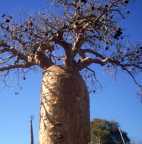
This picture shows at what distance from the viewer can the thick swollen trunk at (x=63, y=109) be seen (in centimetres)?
794

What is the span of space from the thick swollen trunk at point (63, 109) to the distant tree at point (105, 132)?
2135 cm

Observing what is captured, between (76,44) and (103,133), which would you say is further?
(103,133)

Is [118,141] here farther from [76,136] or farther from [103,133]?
[76,136]

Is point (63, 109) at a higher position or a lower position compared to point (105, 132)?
higher

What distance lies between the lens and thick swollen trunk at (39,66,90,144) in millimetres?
7941

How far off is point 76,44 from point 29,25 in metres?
1.01

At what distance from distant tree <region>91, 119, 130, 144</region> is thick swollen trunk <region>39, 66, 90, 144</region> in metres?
21.3

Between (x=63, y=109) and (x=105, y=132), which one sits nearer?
(x=63, y=109)

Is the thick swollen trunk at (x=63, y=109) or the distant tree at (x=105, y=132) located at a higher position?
the thick swollen trunk at (x=63, y=109)

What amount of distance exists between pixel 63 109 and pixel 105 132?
24.0 m

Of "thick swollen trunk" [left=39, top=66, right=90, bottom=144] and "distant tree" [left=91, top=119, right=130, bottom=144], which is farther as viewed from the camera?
"distant tree" [left=91, top=119, right=130, bottom=144]

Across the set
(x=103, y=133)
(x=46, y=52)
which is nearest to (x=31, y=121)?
(x=103, y=133)

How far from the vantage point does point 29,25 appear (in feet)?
28.8

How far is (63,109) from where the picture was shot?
805 cm
